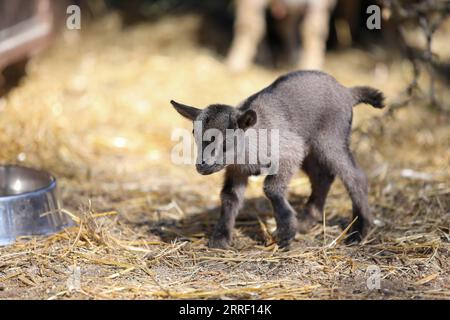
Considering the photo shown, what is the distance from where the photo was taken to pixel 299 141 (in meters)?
5.05

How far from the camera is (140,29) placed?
443 inches

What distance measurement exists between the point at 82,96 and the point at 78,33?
2427 millimetres

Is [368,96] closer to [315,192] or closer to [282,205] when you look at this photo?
[315,192]

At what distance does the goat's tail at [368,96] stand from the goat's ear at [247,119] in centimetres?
107

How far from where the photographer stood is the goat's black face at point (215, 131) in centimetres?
459

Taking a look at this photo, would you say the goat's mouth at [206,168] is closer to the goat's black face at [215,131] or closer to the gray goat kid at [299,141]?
the goat's black face at [215,131]

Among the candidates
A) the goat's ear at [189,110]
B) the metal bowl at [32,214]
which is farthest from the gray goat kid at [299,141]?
the metal bowl at [32,214]

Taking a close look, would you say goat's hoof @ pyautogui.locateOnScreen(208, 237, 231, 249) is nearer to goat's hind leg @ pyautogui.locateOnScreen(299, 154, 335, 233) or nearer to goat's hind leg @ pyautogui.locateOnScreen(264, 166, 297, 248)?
→ goat's hind leg @ pyautogui.locateOnScreen(264, 166, 297, 248)

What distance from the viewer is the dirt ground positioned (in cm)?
446

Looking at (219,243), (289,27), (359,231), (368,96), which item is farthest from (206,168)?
(289,27)

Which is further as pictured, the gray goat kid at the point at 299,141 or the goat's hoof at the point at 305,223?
the goat's hoof at the point at 305,223

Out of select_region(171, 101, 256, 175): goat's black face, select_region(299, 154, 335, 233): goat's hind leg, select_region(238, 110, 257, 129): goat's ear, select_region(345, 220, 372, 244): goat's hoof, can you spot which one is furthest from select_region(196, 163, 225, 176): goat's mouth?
select_region(345, 220, 372, 244): goat's hoof
